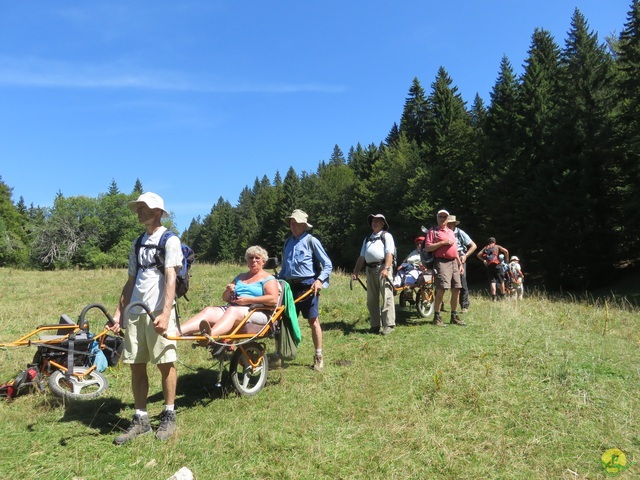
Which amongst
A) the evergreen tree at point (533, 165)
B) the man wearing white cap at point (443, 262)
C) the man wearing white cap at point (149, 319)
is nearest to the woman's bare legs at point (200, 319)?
the man wearing white cap at point (149, 319)

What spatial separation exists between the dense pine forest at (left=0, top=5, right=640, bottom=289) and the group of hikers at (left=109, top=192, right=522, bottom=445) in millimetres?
19299

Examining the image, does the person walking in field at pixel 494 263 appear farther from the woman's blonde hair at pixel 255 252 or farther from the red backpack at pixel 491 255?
the woman's blonde hair at pixel 255 252

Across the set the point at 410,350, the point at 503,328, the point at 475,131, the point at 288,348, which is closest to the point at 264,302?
the point at 288,348

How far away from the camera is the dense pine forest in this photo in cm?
2514

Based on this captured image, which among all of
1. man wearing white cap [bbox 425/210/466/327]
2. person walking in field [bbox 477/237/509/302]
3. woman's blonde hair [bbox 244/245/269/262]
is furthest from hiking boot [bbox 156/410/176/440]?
person walking in field [bbox 477/237/509/302]

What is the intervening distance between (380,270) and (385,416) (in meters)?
3.36

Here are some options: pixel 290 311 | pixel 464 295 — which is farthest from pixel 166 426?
pixel 464 295

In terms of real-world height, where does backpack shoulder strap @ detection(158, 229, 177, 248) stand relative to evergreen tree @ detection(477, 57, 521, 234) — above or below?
below

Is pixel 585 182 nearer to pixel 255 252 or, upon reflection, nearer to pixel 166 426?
pixel 255 252

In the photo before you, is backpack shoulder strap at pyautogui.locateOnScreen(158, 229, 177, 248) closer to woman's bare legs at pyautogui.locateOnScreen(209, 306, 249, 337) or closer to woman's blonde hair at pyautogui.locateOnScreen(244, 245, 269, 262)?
woman's bare legs at pyautogui.locateOnScreen(209, 306, 249, 337)

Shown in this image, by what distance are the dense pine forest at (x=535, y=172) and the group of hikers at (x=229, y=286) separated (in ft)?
63.3

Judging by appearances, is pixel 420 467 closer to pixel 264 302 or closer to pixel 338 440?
pixel 338 440

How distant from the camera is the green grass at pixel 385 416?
378cm

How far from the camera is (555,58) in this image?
119 ft
